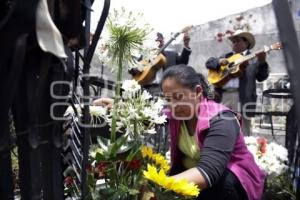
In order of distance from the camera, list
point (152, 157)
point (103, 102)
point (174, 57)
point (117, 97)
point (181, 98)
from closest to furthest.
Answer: point (117, 97) < point (152, 157) < point (103, 102) < point (181, 98) < point (174, 57)

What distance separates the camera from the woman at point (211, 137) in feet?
8.05

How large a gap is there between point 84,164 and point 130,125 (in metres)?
0.53

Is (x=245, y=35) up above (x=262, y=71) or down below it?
above

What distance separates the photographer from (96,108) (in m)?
2.08

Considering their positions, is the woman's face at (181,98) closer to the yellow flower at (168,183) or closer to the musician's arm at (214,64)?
the yellow flower at (168,183)

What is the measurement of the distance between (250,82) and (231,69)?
45cm

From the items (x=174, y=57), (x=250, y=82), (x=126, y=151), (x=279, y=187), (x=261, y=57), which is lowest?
(x=279, y=187)

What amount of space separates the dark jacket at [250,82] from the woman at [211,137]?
2866mm

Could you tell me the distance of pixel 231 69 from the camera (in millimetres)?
6043

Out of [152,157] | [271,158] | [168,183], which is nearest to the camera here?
[168,183]

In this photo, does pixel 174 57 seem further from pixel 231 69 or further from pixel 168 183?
pixel 168 183

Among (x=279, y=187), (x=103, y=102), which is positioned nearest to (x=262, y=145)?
(x=279, y=187)

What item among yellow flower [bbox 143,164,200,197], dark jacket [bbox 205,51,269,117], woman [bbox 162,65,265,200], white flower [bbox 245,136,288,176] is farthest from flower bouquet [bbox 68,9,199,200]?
dark jacket [bbox 205,51,269,117]

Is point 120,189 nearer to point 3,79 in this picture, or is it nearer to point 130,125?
point 130,125
